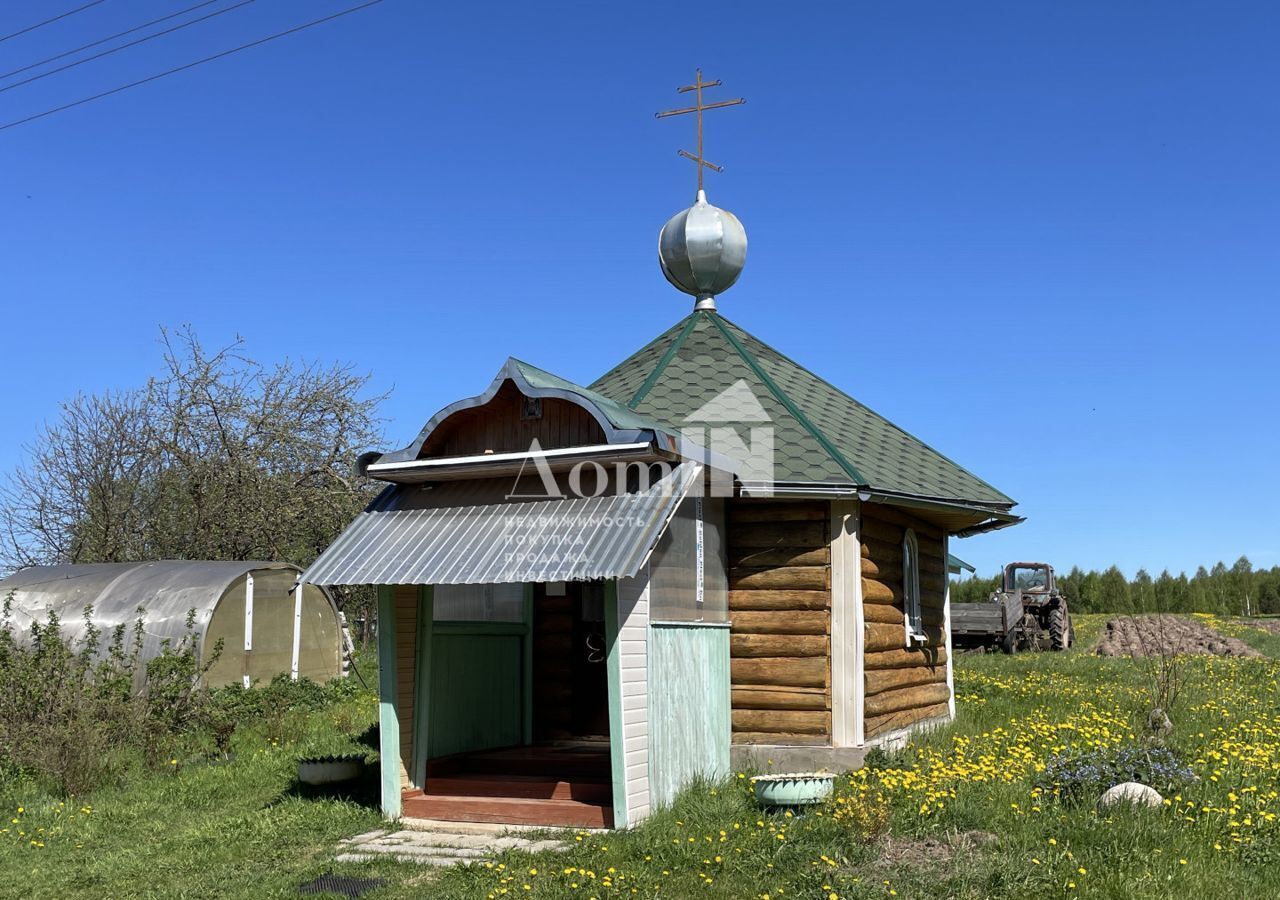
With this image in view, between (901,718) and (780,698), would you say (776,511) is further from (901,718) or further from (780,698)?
(901,718)

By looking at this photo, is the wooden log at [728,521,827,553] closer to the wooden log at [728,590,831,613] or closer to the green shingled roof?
the wooden log at [728,590,831,613]

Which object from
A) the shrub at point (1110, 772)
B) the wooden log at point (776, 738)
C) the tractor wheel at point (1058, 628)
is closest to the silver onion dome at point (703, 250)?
the wooden log at point (776, 738)

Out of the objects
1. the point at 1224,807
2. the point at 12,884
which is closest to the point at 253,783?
the point at 12,884

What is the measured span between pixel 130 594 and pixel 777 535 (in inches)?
415

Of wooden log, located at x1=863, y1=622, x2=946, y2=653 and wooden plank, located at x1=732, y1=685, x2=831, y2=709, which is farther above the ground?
wooden log, located at x1=863, y1=622, x2=946, y2=653

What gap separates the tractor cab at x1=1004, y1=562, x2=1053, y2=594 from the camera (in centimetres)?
2934

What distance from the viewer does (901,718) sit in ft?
38.3

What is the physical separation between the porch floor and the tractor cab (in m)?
21.0

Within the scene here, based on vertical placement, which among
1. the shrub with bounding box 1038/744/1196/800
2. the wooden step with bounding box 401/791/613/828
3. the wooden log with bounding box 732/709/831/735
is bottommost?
the wooden step with bounding box 401/791/613/828

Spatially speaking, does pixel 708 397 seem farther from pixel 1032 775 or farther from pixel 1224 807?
pixel 1224 807

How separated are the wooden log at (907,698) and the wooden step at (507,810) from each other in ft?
10.0

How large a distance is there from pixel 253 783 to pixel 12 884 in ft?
10.9

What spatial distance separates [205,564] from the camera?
17.4m

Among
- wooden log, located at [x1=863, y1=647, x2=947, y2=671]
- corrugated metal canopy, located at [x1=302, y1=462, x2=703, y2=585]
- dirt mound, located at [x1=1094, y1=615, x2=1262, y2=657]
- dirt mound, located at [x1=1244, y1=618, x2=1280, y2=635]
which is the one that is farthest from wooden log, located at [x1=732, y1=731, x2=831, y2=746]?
dirt mound, located at [x1=1244, y1=618, x2=1280, y2=635]
